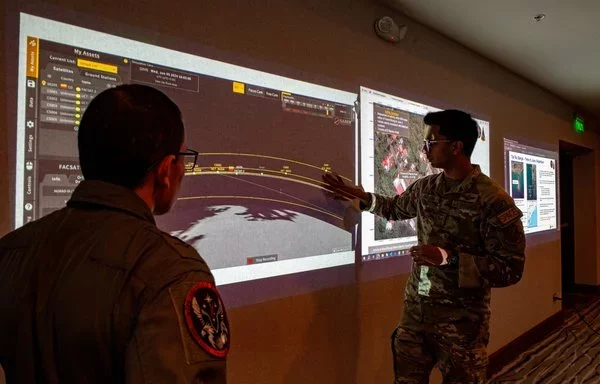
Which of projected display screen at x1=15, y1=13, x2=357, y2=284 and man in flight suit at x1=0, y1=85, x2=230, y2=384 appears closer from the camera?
man in flight suit at x1=0, y1=85, x2=230, y2=384

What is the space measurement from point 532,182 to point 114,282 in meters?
4.03

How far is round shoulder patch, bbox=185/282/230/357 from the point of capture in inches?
22.4

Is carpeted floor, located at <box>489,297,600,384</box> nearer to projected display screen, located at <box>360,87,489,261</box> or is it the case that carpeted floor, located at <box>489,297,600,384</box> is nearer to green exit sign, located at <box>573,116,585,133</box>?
projected display screen, located at <box>360,87,489,261</box>

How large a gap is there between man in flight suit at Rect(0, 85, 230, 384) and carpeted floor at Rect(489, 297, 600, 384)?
3.07m

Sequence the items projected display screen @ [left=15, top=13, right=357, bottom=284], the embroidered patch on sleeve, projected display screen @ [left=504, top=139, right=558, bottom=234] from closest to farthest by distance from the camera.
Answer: projected display screen @ [left=15, top=13, right=357, bottom=284], the embroidered patch on sleeve, projected display screen @ [left=504, top=139, right=558, bottom=234]

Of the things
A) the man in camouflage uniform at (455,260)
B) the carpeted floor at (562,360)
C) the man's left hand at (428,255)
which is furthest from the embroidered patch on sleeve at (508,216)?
the carpeted floor at (562,360)

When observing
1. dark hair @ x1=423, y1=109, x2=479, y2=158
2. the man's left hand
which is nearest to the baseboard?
the man's left hand

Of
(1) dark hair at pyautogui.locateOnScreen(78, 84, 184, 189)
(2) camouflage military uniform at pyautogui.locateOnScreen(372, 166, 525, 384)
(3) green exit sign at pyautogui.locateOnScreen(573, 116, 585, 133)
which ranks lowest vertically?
(2) camouflage military uniform at pyautogui.locateOnScreen(372, 166, 525, 384)

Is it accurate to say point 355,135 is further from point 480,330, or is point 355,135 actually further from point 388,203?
point 480,330

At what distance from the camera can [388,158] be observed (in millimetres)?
2209

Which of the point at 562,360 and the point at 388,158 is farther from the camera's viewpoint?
the point at 562,360

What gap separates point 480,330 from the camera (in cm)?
173

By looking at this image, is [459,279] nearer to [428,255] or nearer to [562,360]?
[428,255]

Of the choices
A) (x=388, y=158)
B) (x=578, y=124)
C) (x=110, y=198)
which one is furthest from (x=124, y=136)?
(x=578, y=124)
